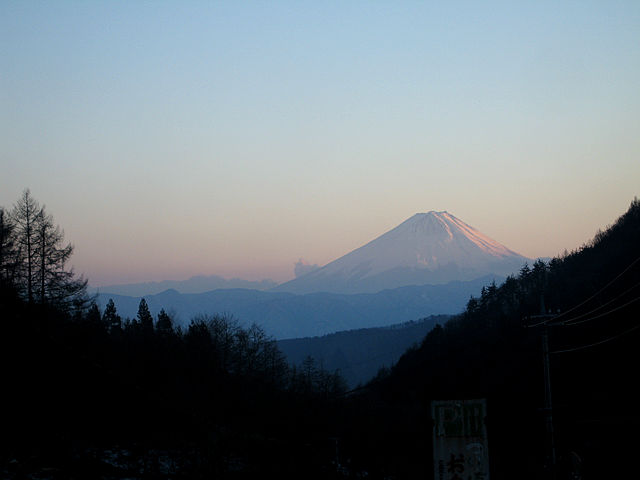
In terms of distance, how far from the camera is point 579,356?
40281 millimetres

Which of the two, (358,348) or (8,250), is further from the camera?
(358,348)

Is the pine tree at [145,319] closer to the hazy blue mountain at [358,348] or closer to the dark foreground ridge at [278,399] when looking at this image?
the dark foreground ridge at [278,399]

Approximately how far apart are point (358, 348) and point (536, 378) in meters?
140

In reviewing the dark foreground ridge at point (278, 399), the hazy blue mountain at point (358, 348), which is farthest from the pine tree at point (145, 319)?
the hazy blue mountain at point (358, 348)

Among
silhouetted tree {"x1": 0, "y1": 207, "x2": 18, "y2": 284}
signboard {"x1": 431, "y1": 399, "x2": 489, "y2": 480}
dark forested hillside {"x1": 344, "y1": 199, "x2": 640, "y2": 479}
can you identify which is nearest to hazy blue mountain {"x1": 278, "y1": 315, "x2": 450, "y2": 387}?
dark forested hillside {"x1": 344, "y1": 199, "x2": 640, "y2": 479}

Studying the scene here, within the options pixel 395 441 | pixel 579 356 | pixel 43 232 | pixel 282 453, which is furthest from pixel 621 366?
pixel 43 232

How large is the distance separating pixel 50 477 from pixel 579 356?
3401 centimetres

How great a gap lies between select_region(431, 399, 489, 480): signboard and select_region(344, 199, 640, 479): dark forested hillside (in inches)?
236

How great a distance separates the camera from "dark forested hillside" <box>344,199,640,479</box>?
27.5m

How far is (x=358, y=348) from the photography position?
18012 cm

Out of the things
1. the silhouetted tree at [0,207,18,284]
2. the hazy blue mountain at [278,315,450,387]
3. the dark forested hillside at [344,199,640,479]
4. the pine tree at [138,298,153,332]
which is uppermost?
the silhouetted tree at [0,207,18,284]

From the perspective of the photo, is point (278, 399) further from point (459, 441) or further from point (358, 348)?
point (358, 348)

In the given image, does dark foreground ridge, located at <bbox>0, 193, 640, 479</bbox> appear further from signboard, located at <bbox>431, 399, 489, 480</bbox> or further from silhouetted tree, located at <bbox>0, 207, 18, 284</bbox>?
signboard, located at <bbox>431, 399, 489, 480</bbox>

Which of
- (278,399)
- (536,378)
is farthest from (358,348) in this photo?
(278,399)
